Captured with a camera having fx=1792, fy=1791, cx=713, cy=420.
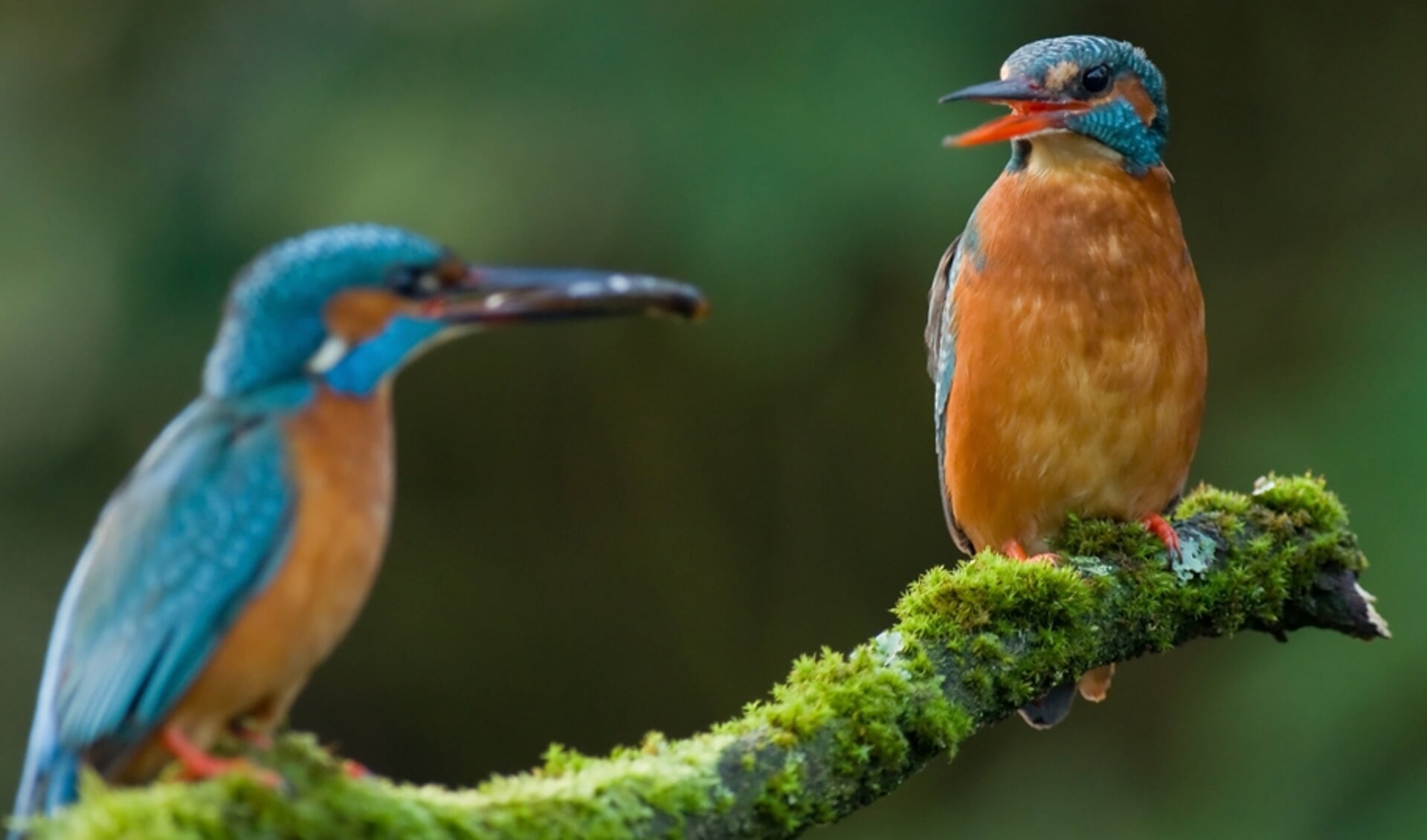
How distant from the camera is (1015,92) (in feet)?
11.9

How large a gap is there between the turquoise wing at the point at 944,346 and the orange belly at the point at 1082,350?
5.0 inches

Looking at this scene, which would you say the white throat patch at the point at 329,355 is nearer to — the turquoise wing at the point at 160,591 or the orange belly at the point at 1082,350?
the turquoise wing at the point at 160,591

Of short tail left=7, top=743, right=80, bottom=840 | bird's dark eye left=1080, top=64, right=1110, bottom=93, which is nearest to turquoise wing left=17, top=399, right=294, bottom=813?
short tail left=7, top=743, right=80, bottom=840

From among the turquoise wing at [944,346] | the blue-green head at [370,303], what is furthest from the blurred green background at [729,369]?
the blue-green head at [370,303]

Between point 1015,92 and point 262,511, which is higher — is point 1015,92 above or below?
above

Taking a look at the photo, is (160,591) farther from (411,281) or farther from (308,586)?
(411,281)

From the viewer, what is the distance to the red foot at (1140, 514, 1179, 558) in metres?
3.55

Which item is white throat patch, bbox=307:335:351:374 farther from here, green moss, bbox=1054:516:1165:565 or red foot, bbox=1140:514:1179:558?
red foot, bbox=1140:514:1179:558

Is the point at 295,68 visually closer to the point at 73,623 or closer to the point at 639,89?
the point at 639,89

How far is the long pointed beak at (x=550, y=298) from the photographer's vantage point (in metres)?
2.13

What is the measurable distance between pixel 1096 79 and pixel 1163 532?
0.95 meters

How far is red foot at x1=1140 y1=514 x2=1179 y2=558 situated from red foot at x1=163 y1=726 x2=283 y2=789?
2.06m

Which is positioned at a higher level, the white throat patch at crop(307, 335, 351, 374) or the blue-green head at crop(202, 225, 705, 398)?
the blue-green head at crop(202, 225, 705, 398)

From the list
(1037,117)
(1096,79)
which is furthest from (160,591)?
(1096,79)
